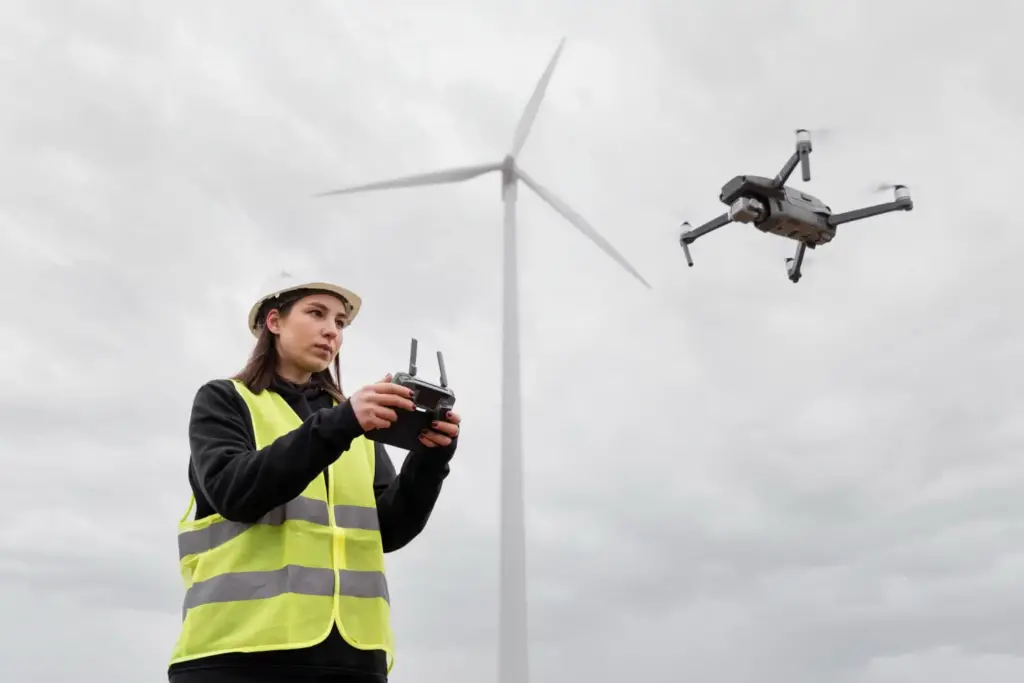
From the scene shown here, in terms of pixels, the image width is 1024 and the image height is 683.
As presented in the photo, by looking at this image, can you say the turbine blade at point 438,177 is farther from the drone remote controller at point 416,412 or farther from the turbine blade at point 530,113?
the drone remote controller at point 416,412

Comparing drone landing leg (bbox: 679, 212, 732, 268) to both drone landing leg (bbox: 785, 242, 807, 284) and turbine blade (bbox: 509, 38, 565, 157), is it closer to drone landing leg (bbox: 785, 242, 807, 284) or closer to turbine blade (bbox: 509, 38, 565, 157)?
drone landing leg (bbox: 785, 242, 807, 284)

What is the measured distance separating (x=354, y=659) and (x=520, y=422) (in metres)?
20.7

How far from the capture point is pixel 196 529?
4812 millimetres

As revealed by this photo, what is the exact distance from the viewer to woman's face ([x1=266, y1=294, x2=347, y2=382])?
545 centimetres

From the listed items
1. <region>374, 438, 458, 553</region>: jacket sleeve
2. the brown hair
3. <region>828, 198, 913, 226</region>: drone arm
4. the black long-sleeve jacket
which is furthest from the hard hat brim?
<region>828, 198, 913, 226</region>: drone arm

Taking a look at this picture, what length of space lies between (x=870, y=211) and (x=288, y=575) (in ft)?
34.8

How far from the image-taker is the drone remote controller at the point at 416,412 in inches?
184

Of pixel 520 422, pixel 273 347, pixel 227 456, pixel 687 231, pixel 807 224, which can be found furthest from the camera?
pixel 520 422

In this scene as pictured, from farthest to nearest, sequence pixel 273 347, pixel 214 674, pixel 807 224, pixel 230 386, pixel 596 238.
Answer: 1. pixel 596 238
2. pixel 807 224
3. pixel 273 347
4. pixel 230 386
5. pixel 214 674

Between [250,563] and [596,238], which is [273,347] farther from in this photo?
[596,238]

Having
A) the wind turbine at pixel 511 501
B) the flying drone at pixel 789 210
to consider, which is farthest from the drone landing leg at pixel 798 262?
the wind turbine at pixel 511 501

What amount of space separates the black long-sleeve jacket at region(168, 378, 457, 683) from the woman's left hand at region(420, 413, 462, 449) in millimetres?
201

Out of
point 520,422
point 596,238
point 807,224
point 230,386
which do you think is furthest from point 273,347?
point 596,238

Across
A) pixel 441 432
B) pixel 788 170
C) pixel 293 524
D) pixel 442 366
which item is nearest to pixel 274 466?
pixel 293 524
